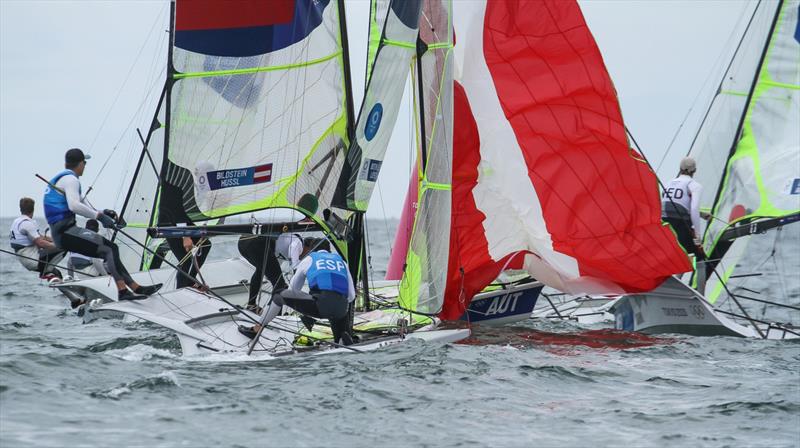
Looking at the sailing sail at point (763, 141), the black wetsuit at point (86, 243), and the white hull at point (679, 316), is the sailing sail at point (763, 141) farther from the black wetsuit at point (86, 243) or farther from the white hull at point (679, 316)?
the black wetsuit at point (86, 243)

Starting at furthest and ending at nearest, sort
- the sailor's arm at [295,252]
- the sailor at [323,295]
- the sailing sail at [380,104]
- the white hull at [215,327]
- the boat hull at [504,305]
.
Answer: the boat hull at [504,305], the sailor's arm at [295,252], the sailing sail at [380,104], the white hull at [215,327], the sailor at [323,295]

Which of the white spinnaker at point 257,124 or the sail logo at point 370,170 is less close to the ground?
the white spinnaker at point 257,124

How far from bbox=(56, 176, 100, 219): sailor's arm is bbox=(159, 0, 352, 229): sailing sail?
1278 mm

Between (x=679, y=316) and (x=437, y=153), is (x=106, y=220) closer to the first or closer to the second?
(x=437, y=153)

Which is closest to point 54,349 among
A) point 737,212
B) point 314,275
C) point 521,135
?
point 314,275

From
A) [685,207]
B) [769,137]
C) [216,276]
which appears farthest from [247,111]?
[769,137]

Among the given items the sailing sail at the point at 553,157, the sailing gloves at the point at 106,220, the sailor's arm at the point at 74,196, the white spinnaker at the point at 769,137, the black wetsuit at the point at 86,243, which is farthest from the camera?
the white spinnaker at the point at 769,137

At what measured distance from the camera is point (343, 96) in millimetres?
11664

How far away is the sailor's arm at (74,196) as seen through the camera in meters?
9.93

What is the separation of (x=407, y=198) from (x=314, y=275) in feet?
15.1

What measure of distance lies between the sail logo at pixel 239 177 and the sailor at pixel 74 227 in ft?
4.26

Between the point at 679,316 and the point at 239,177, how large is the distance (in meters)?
4.79

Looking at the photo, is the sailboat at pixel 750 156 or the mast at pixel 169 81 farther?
the sailboat at pixel 750 156

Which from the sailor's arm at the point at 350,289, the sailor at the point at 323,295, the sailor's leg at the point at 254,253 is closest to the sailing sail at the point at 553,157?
the sailor's leg at the point at 254,253
